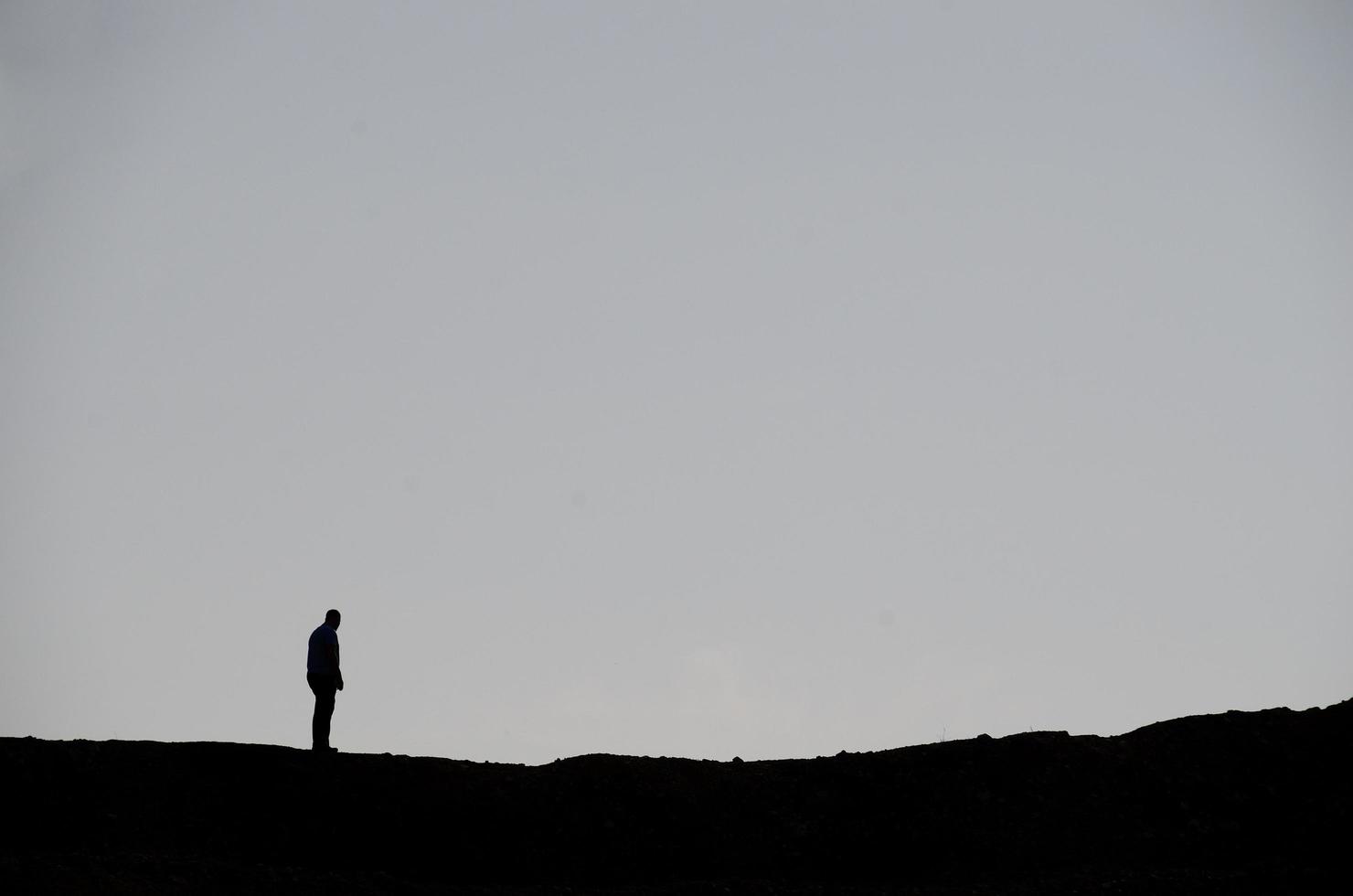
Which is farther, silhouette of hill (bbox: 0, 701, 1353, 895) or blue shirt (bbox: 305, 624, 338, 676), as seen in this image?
blue shirt (bbox: 305, 624, 338, 676)

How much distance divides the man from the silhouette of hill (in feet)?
1.43

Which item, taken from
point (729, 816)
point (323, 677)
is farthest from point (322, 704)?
point (729, 816)

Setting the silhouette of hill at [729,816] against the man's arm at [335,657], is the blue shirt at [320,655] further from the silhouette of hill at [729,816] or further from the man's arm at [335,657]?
the silhouette of hill at [729,816]

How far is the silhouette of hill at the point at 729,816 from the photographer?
55.6 feet

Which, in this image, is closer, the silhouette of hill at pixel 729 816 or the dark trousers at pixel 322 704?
the silhouette of hill at pixel 729 816

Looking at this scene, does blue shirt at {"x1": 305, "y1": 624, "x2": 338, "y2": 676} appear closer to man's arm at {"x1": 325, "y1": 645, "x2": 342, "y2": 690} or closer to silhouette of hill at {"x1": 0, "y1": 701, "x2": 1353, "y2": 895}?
man's arm at {"x1": 325, "y1": 645, "x2": 342, "y2": 690}

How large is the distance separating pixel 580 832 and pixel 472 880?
1.60 metres

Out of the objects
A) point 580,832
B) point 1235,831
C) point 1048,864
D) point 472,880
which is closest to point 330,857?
point 472,880

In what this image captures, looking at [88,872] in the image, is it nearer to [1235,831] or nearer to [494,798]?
[494,798]

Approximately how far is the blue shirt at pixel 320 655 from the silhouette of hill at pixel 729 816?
1039mm

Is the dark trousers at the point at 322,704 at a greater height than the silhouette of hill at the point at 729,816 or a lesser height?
greater

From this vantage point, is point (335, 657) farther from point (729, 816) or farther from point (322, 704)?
point (729, 816)

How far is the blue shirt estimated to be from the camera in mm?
19000

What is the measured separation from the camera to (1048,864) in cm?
1780
